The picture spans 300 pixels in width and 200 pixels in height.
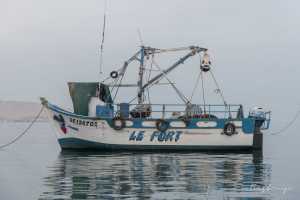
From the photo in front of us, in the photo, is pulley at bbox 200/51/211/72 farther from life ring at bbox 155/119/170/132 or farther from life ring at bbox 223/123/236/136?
life ring at bbox 155/119/170/132

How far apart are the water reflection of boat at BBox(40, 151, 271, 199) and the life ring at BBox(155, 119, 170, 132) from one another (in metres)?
2.56

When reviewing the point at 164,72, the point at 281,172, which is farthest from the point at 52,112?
the point at 281,172

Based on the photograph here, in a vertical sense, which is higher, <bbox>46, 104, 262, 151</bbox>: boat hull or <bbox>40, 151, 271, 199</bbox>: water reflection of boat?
<bbox>46, 104, 262, 151</bbox>: boat hull

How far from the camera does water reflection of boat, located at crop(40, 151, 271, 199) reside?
17486 mm

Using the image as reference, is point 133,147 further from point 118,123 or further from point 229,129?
point 229,129

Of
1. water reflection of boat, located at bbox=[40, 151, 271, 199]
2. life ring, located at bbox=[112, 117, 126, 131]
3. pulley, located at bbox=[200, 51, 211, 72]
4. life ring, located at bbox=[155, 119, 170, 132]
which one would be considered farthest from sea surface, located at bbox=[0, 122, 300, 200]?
pulley, located at bbox=[200, 51, 211, 72]

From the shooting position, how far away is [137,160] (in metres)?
29.9

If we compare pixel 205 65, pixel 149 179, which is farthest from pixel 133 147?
pixel 149 179

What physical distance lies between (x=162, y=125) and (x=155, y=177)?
13.1 m

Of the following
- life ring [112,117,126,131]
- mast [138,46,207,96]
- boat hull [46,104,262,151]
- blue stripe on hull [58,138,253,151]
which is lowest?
blue stripe on hull [58,138,253,151]

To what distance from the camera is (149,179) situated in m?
21.1

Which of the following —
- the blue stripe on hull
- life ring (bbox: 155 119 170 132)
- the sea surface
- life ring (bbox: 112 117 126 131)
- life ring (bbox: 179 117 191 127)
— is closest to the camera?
the sea surface

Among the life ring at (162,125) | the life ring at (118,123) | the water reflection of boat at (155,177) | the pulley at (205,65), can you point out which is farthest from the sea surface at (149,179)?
the pulley at (205,65)

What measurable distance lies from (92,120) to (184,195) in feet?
59.9
